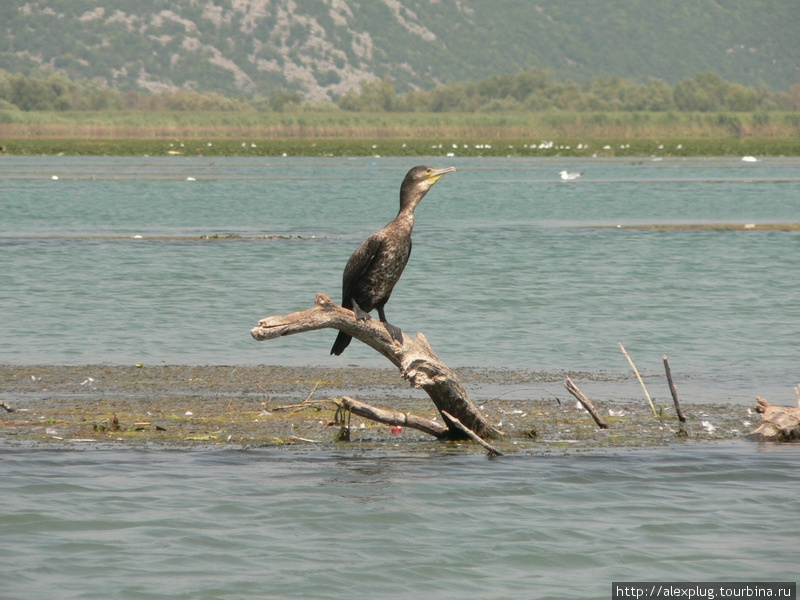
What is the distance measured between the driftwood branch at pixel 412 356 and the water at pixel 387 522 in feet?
1.23

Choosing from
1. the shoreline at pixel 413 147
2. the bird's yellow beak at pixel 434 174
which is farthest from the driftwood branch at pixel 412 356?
the shoreline at pixel 413 147

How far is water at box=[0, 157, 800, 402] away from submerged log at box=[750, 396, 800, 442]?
72.0 inches

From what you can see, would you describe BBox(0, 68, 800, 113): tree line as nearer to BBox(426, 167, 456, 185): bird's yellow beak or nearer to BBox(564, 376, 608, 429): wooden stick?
BBox(564, 376, 608, 429): wooden stick

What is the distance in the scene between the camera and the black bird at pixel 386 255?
936 centimetres

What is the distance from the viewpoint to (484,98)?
15462 cm

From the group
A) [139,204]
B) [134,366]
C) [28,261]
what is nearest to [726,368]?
[134,366]

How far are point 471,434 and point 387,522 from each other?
4.33ft

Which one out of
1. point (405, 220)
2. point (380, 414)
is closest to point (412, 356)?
point (380, 414)

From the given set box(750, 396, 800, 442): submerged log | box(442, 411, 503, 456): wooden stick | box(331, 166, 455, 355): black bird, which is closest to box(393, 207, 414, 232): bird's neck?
box(331, 166, 455, 355): black bird

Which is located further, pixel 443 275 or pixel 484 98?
pixel 484 98

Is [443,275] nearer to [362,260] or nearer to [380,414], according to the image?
[380,414]

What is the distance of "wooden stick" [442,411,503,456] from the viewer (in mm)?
9641

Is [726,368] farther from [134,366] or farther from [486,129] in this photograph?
[486,129]

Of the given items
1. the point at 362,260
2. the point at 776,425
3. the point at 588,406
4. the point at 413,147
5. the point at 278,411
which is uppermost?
the point at 362,260
